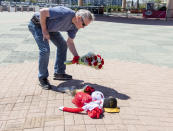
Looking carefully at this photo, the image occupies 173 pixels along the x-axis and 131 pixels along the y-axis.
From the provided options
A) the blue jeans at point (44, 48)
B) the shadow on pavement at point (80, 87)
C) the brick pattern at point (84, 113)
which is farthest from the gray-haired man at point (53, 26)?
the brick pattern at point (84, 113)

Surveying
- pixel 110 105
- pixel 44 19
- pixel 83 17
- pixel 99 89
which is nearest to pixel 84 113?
pixel 110 105

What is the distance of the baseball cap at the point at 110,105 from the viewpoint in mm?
3088

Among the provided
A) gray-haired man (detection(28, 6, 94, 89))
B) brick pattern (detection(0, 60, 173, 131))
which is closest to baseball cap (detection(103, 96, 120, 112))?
brick pattern (detection(0, 60, 173, 131))

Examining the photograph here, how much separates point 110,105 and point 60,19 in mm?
1567

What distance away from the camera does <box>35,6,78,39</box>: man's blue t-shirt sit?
10.8ft

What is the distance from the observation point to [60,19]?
3.37 m

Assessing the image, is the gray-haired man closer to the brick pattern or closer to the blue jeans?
the blue jeans

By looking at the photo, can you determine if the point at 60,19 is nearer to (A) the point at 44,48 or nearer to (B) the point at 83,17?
(B) the point at 83,17

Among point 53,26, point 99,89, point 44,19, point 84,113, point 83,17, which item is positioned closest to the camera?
point 84,113

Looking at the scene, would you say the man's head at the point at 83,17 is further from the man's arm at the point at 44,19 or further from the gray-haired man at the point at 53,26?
the man's arm at the point at 44,19

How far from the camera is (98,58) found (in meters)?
3.67

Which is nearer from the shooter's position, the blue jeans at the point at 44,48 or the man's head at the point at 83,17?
the man's head at the point at 83,17

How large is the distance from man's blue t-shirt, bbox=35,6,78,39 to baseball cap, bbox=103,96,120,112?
1.37 meters

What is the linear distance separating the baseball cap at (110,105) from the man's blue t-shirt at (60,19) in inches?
53.9
